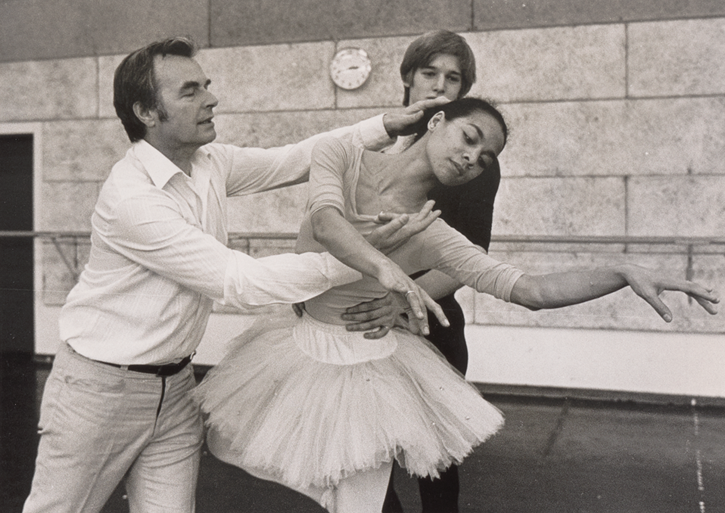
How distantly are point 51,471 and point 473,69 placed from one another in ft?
4.76

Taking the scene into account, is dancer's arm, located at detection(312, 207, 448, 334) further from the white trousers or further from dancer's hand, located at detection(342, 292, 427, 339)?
the white trousers

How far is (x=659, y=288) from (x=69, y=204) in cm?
165

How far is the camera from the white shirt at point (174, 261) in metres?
1.47

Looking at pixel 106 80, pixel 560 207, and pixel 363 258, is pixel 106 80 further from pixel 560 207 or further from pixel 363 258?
pixel 560 207

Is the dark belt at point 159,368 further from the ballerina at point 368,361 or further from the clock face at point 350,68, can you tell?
the clock face at point 350,68

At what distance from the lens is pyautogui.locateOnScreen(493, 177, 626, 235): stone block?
1.75m

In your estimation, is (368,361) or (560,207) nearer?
(368,361)

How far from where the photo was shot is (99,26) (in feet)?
6.32

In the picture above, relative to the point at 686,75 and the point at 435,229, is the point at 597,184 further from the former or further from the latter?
the point at 435,229

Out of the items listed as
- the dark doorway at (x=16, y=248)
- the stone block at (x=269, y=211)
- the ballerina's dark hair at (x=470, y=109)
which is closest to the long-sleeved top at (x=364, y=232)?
the ballerina's dark hair at (x=470, y=109)

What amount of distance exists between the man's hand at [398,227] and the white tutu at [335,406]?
28 cm

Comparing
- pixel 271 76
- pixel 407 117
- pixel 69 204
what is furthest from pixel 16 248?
pixel 407 117

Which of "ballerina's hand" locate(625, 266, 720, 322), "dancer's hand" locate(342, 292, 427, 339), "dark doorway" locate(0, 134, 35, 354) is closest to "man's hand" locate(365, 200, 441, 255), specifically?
"dancer's hand" locate(342, 292, 427, 339)

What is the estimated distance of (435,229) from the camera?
1572 mm
